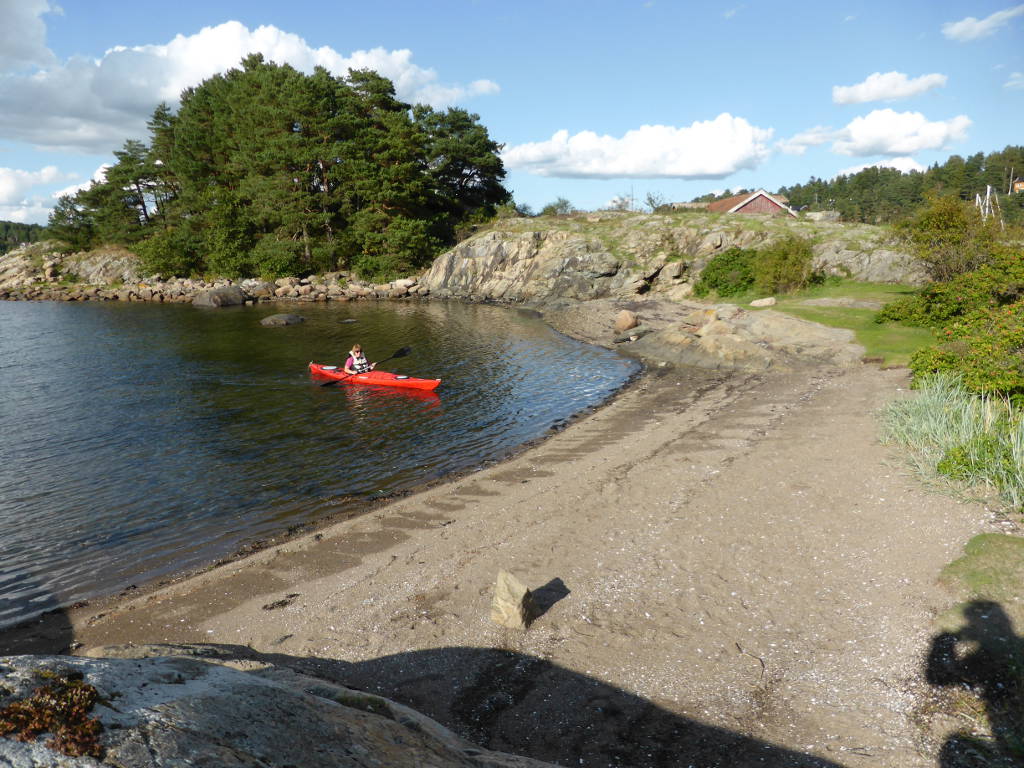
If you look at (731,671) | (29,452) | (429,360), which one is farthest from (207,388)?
(731,671)

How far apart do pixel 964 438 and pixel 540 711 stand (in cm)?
1279

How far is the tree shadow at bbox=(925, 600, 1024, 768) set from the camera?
689cm

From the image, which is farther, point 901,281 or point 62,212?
point 62,212

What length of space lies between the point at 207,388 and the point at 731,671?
2820 centimetres

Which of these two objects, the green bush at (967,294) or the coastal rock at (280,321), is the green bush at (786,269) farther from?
the coastal rock at (280,321)

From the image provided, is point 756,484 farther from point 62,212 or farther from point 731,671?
point 62,212

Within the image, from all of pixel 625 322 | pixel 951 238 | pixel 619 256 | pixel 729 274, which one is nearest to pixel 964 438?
pixel 951 238

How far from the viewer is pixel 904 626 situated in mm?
9312

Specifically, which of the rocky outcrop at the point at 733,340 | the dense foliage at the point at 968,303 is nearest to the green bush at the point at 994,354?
the dense foliage at the point at 968,303

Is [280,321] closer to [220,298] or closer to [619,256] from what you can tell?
[220,298]

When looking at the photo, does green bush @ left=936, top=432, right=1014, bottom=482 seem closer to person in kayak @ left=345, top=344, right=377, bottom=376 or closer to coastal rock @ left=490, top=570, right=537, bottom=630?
coastal rock @ left=490, top=570, right=537, bottom=630

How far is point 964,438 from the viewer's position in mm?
14188

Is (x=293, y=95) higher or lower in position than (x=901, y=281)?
higher

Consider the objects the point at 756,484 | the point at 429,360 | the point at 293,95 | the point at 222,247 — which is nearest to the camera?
the point at 756,484
